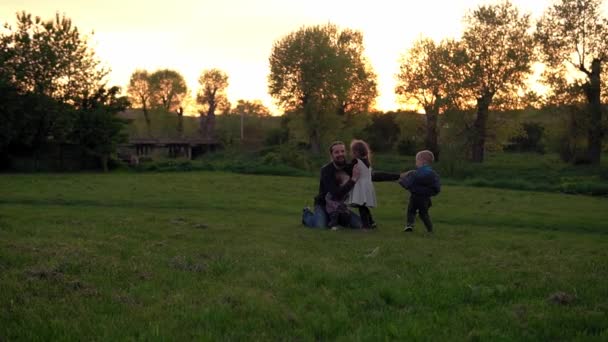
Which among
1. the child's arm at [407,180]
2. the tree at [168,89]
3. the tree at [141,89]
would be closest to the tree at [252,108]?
the tree at [168,89]

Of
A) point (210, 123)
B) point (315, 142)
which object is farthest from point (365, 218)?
point (210, 123)

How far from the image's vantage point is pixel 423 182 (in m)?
13.5

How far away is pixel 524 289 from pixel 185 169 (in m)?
40.4

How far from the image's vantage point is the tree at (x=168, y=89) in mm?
98875

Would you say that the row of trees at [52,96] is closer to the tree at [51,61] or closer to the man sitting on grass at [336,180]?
the tree at [51,61]

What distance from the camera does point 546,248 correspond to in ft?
37.4

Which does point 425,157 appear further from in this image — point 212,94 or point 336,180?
point 212,94

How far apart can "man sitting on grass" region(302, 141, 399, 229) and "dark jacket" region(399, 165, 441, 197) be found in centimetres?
45

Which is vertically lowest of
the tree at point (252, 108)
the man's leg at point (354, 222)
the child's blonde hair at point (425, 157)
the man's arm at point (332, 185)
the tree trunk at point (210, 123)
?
the man's leg at point (354, 222)

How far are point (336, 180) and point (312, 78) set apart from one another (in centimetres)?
5413

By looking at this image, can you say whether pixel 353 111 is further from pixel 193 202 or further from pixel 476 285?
pixel 476 285

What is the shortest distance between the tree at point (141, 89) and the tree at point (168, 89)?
906mm

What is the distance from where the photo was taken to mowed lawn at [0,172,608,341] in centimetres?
541

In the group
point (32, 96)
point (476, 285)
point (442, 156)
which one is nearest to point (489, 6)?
point (442, 156)
